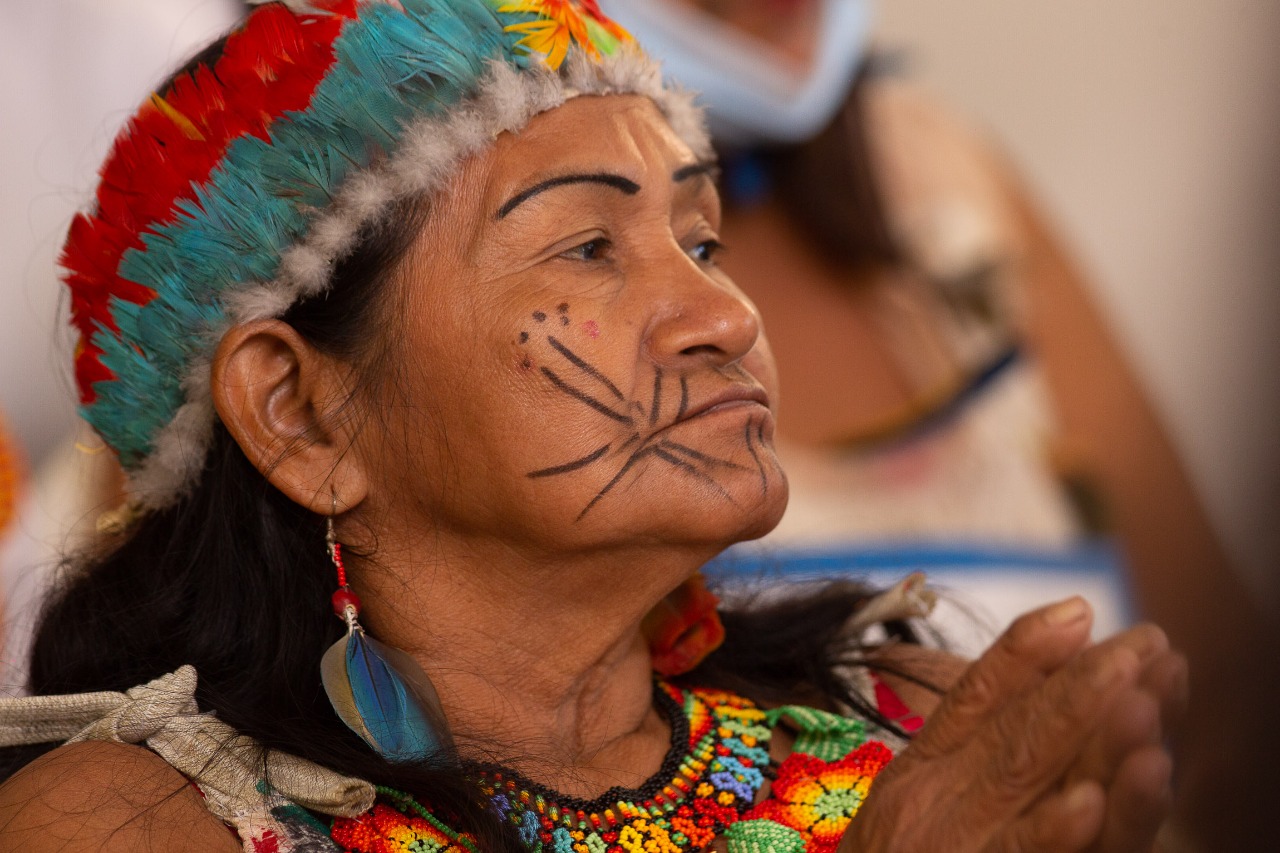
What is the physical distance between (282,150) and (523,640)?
1.87ft

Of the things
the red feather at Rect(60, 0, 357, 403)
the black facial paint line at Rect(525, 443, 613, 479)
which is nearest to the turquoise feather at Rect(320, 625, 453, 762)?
the black facial paint line at Rect(525, 443, 613, 479)

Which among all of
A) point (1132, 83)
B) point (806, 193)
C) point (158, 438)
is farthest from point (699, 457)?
→ point (1132, 83)

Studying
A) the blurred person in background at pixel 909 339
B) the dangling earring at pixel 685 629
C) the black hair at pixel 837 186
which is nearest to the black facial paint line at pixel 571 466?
the dangling earring at pixel 685 629

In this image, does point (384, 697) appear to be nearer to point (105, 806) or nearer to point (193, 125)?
point (105, 806)

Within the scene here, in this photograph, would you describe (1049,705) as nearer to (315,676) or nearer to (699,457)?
(699,457)

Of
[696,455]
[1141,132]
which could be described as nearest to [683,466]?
[696,455]

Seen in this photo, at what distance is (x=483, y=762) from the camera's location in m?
1.41

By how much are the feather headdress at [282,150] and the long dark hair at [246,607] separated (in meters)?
0.05

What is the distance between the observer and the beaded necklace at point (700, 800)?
4.46ft

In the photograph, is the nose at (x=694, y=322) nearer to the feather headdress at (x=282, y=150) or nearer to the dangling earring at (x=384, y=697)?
the feather headdress at (x=282, y=150)

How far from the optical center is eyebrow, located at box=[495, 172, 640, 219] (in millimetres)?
1436

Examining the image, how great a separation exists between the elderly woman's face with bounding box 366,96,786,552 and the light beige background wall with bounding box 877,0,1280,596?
131 inches

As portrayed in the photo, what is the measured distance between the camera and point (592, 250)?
1.47 metres

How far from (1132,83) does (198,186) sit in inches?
155
